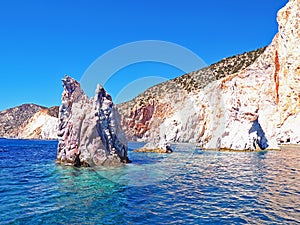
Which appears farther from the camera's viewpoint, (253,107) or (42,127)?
(42,127)

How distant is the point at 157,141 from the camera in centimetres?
5584

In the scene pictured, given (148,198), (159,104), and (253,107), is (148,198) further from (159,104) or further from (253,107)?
(159,104)

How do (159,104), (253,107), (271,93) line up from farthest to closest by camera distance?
(159,104) → (271,93) → (253,107)

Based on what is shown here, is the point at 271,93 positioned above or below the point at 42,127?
above

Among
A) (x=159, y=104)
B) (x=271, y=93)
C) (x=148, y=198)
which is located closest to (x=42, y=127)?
(x=159, y=104)

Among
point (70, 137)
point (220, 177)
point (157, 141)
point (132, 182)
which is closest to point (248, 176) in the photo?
point (220, 177)

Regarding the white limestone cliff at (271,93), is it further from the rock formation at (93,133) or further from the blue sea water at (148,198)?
the blue sea water at (148,198)

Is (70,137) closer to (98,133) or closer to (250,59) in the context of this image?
(98,133)

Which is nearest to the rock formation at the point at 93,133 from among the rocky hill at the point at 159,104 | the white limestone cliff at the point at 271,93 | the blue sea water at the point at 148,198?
the blue sea water at the point at 148,198

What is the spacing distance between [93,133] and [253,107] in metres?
33.4

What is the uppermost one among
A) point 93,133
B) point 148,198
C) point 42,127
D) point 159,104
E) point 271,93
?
point 159,104

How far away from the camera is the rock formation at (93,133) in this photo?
2816cm

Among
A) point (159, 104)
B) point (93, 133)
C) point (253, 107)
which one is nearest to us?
point (93, 133)

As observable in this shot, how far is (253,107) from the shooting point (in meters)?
51.7
